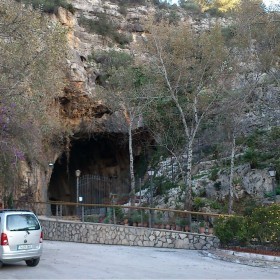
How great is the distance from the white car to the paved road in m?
0.34

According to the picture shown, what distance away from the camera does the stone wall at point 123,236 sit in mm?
16750

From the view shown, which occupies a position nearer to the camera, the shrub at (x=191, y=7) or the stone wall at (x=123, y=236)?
the stone wall at (x=123, y=236)

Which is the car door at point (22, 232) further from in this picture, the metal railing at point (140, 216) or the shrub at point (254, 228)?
the metal railing at point (140, 216)

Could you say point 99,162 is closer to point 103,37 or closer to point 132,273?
point 103,37

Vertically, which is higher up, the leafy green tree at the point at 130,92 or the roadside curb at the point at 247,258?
the leafy green tree at the point at 130,92

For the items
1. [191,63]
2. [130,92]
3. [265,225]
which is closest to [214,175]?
[130,92]

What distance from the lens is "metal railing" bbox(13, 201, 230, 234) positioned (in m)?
17.2

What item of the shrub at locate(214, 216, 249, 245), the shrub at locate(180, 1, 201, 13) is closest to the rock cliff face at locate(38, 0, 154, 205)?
the shrub at locate(180, 1, 201, 13)

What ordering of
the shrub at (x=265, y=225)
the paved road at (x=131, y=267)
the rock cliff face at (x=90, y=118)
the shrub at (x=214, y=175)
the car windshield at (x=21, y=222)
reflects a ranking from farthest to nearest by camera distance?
1. the rock cliff face at (x=90, y=118)
2. the shrub at (x=214, y=175)
3. the shrub at (x=265, y=225)
4. the car windshield at (x=21, y=222)
5. the paved road at (x=131, y=267)

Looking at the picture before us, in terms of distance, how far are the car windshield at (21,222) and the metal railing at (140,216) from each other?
23.4 feet

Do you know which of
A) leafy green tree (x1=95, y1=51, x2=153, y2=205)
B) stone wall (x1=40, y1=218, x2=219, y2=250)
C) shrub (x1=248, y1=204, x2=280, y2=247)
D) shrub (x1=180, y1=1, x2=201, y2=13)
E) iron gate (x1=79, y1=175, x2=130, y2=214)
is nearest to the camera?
shrub (x1=248, y1=204, x2=280, y2=247)

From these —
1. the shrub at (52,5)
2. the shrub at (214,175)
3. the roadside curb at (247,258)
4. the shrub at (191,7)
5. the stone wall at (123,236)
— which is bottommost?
the roadside curb at (247,258)

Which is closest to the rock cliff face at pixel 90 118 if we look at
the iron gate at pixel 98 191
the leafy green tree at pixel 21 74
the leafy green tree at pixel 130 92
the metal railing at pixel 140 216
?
the iron gate at pixel 98 191

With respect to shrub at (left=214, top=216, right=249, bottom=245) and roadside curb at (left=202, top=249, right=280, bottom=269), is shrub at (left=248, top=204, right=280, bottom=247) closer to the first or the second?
→ shrub at (left=214, top=216, right=249, bottom=245)
